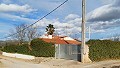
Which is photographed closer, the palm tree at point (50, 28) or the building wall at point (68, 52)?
the building wall at point (68, 52)

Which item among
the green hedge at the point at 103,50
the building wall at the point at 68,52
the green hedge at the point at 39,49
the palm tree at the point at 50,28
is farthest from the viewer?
the palm tree at the point at 50,28

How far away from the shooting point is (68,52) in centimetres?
3209

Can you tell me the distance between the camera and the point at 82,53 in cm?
2775

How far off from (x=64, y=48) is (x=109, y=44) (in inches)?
227

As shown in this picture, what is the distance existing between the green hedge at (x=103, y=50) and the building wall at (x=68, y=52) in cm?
155

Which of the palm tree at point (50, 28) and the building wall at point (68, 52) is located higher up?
the palm tree at point (50, 28)

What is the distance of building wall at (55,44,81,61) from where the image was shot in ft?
98.3

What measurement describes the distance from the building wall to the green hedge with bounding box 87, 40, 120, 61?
5.09 feet

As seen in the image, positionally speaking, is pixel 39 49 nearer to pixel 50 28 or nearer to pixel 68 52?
pixel 68 52

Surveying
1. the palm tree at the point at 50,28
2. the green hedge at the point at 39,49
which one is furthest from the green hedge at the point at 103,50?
the palm tree at the point at 50,28

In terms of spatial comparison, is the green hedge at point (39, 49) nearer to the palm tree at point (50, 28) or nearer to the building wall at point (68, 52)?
the building wall at point (68, 52)

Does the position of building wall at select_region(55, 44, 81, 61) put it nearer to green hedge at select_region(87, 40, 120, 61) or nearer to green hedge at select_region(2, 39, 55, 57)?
green hedge at select_region(2, 39, 55, 57)

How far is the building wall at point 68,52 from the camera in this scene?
30.0 m

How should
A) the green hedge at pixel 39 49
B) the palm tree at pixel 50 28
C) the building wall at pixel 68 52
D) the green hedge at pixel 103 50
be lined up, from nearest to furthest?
1. the green hedge at pixel 103 50
2. the building wall at pixel 68 52
3. the green hedge at pixel 39 49
4. the palm tree at pixel 50 28
